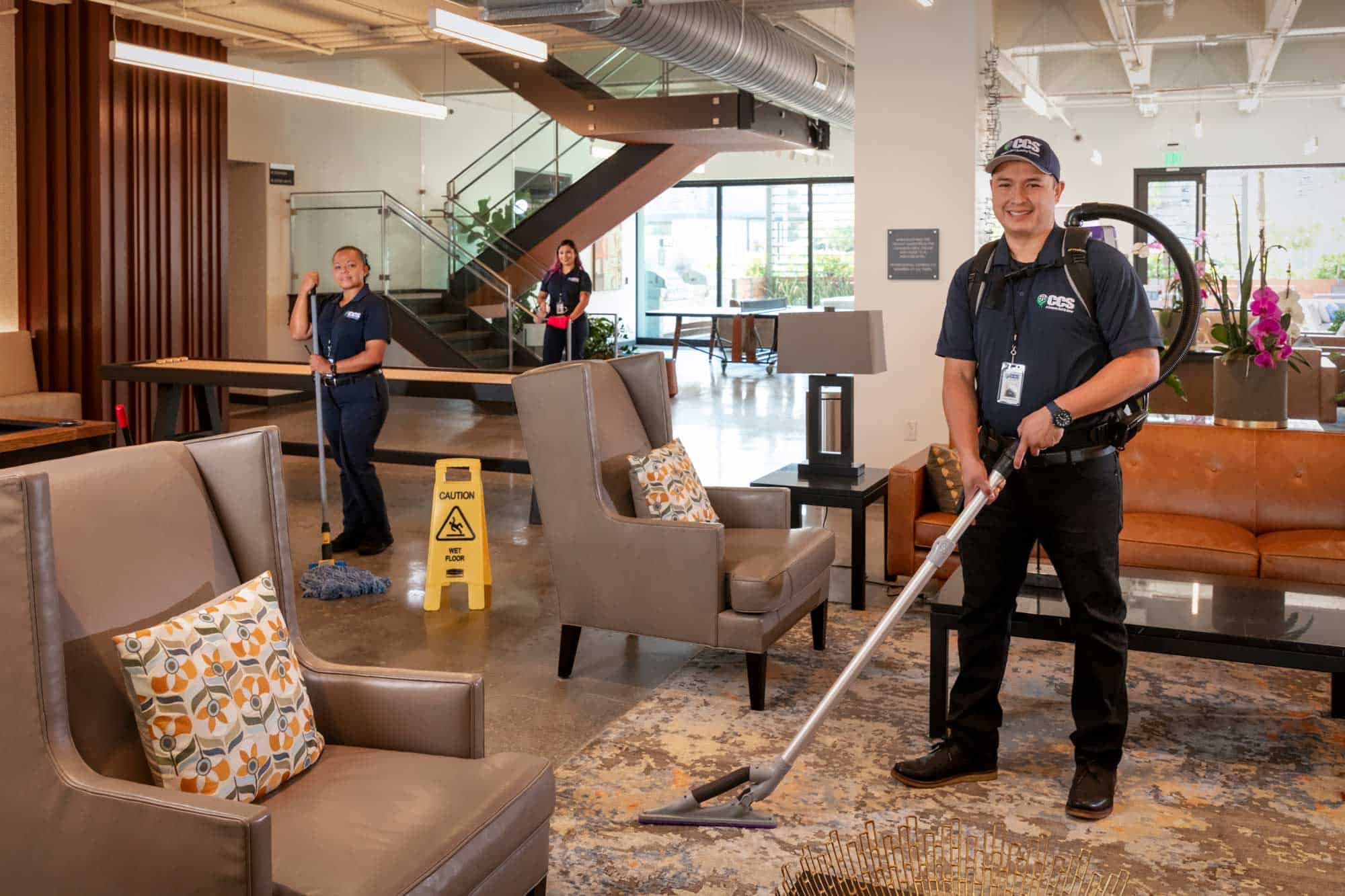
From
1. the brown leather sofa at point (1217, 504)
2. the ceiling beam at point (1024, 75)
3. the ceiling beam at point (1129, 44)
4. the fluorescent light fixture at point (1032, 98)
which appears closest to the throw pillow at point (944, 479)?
the brown leather sofa at point (1217, 504)

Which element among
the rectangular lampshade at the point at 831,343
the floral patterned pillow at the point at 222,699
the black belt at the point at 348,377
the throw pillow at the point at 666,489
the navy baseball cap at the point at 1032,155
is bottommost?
the floral patterned pillow at the point at 222,699

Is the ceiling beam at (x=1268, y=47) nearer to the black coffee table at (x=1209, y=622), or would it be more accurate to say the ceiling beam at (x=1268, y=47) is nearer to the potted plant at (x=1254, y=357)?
the potted plant at (x=1254, y=357)

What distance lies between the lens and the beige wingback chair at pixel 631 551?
3.96 metres

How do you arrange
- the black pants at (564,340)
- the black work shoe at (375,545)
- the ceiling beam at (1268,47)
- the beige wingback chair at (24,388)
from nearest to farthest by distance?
the black work shoe at (375,545) → the beige wingback chair at (24,388) → the ceiling beam at (1268,47) → the black pants at (564,340)

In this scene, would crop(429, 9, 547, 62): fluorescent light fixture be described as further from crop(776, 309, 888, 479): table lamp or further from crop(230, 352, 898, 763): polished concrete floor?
crop(230, 352, 898, 763): polished concrete floor

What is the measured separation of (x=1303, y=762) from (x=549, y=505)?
97.9 inches

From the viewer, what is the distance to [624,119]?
440 inches

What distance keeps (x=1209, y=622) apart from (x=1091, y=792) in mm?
736

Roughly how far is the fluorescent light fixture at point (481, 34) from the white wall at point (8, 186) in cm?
393

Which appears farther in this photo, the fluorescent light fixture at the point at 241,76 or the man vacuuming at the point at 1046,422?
the fluorescent light fixture at the point at 241,76

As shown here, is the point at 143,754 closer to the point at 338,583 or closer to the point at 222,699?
the point at 222,699

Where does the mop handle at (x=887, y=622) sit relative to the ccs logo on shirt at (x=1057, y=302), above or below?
below

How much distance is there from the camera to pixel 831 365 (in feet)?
17.3

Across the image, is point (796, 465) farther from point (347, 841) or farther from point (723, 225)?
point (723, 225)
